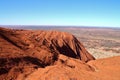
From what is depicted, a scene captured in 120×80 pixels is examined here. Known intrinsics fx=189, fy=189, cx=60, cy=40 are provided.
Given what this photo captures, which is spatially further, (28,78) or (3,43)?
(3,43)

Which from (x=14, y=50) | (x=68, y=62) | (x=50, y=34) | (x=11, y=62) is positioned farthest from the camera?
(x=50, y=34)

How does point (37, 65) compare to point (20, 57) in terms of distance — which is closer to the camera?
point (20, 57)

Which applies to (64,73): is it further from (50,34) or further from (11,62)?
(50,34)

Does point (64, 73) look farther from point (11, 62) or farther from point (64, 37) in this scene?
point (64, 37)

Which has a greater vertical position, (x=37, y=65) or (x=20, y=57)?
(x=20, y=57)

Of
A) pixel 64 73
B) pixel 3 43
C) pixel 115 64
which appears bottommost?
pixel 115 64

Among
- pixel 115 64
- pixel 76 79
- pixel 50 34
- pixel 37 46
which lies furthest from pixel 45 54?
pixel 50 34

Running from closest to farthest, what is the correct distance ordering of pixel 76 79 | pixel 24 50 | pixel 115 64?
pixel 76 79 < pixel 24 50 < pixel 115 64

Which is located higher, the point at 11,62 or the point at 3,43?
the point at 3,43

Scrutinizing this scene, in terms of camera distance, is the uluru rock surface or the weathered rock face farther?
the weathered rock face

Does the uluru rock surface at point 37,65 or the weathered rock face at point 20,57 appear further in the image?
the weathered rock face at point 20,57
